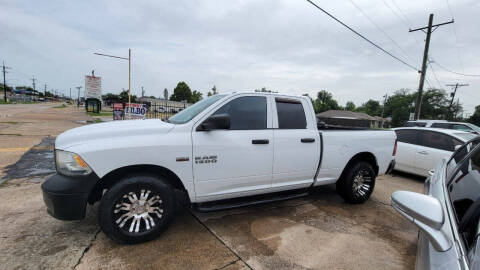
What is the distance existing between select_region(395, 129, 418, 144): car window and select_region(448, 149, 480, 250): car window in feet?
16.6

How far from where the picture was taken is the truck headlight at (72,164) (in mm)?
2295

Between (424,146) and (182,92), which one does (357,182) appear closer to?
(424,146)

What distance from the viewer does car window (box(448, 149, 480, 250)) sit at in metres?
1.21

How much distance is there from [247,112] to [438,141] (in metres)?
5.70

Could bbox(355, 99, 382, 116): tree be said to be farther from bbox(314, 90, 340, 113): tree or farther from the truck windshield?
the truck windshield

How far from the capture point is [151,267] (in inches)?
89.0

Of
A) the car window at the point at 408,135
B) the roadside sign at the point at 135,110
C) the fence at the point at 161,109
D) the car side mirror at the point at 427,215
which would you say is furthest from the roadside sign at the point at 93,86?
the car side mirror at the point at 427,215

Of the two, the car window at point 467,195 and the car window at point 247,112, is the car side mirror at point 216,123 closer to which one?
the car window at point 247,112

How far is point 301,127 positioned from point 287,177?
79cm

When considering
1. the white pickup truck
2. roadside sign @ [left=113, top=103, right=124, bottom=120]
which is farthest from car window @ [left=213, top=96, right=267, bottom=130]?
roadside sign @ [left=113, top=103, right=124, bottom=120]

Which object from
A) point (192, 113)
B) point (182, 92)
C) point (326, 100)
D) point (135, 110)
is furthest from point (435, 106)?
point (192, 113)

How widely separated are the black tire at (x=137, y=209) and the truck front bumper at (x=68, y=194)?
20 centimetres

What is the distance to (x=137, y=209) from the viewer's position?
101 inches

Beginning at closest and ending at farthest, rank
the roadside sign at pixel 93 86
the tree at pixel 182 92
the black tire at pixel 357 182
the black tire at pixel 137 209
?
the black tire at pixel 137 209 < the black tire at pixel 357 182 < the roadside sign at pixel 93 86 < the tree at pixel 182 92
